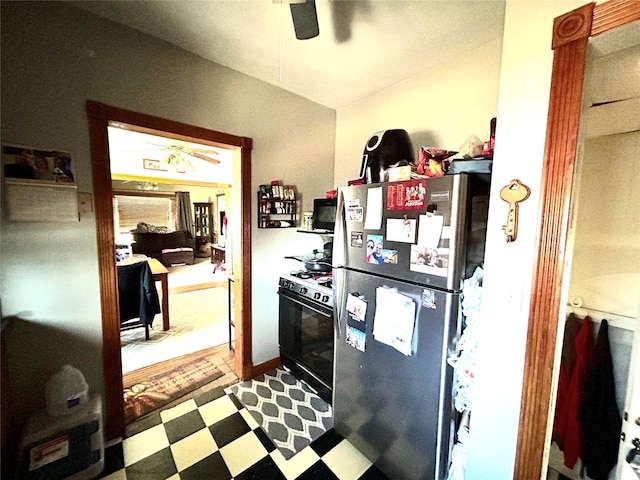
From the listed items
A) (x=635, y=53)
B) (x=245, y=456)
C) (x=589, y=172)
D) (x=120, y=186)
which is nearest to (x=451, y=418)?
(x=245, y=456)

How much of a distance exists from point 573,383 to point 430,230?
1059 millimetres

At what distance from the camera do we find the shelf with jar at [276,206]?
2.05 meters

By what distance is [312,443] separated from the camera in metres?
1.57

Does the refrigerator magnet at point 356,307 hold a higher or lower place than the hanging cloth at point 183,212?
lower

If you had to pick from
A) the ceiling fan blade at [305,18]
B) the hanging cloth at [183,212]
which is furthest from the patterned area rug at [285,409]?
the hanging cloth at [183,212]

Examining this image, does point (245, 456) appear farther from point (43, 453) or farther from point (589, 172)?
point (589, 172)

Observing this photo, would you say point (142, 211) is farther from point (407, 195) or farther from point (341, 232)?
point (407, 195)

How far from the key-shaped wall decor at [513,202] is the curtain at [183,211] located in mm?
8402

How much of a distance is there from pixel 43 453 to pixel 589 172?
9.49 ft

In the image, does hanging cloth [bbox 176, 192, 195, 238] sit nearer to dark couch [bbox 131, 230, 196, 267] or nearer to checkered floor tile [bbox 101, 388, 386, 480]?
dark couch [bbox 131, 230, 196, 267]

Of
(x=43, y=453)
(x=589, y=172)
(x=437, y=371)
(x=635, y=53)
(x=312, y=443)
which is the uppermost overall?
(x=635, y=53)

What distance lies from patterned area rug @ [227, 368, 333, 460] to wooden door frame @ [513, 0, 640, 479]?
3.77 ft

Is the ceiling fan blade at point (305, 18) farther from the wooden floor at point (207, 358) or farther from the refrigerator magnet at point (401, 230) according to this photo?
the wooden floor at point (207, 358)

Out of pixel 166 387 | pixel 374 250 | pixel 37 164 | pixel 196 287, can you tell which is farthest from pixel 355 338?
pixel 196 287
